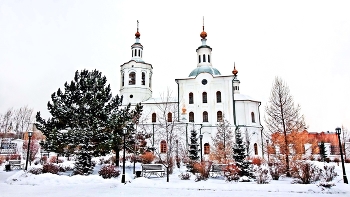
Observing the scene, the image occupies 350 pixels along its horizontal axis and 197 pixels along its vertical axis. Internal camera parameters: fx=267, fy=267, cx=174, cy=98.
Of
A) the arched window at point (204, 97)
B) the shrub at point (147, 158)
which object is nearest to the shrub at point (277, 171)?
the shrub at point (147, 158)

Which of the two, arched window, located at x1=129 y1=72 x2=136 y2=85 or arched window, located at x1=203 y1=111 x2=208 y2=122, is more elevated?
arched window, located at x1=129 y1=72 x2=136 y2=85

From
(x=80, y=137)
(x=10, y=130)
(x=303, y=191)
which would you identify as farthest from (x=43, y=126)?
(x=10, y=130)

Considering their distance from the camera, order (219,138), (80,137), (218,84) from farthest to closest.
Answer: (218,84), (219,138), (80,137)

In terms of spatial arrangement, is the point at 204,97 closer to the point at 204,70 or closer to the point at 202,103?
the point at 202,103

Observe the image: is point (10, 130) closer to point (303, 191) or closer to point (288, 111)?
point (288, 111)

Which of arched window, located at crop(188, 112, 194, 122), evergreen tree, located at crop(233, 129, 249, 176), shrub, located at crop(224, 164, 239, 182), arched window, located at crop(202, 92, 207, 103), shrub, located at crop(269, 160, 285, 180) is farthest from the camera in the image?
arched window, located at crop(202, 92, 207, 103)

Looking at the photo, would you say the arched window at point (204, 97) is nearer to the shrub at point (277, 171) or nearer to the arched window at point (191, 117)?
the arched window at point (191, 117)

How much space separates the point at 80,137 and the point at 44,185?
4.06 metres

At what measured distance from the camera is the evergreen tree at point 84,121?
16.3 m

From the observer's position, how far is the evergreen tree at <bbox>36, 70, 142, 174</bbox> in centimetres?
1628

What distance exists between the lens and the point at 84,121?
1659cm

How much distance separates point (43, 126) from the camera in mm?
17188

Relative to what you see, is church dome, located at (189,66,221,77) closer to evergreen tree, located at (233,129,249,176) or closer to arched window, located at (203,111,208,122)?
arched window, located at (203,111,208,122)

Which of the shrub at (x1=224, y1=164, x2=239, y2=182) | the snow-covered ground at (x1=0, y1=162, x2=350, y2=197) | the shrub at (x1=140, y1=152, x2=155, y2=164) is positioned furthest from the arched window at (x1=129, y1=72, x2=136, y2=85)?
the shrub at (x1=224, y1=164, x2=239, y2=182)
